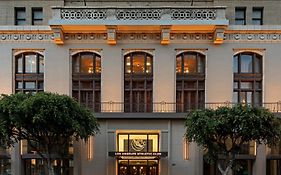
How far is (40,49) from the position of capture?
995 inches

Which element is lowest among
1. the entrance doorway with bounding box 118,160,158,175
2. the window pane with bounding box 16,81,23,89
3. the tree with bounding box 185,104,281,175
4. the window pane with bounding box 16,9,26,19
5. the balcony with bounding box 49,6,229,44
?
the entrance doorway with bounding box 118,160,158,175

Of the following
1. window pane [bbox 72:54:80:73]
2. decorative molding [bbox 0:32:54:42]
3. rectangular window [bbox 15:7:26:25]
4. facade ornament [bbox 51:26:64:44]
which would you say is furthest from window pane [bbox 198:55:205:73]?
rectangular window [bbox 15:7:26:25]

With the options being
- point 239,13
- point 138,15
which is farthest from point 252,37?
point 138,15

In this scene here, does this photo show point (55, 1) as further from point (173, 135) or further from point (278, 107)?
point (278, 107)

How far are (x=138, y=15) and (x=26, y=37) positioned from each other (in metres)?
7.93

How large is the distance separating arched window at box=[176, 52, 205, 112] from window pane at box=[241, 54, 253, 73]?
112 inches

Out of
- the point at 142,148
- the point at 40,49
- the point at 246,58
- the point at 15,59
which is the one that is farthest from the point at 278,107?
the point at 15,59

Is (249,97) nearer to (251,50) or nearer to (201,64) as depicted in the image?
(251,50)

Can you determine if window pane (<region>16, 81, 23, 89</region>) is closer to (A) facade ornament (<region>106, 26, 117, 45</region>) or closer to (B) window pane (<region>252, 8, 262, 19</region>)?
(A) facade ornament (<region>106, 26, 117, 45</region>)

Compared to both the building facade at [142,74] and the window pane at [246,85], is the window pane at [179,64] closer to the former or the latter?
the building facade at [142,74]

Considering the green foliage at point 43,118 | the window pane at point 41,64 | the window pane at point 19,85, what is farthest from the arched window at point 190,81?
the window pane at point 19,85

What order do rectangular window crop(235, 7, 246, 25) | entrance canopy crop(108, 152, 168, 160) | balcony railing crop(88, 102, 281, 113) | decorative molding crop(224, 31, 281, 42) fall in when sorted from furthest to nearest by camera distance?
rectangular window crop(235, 7, 246, 25)
decorative molding crop(224, 31, 281, 42)
balcony railing crop(88, 102, 281, 113)
entrance canopy crop(108, 152, 168, 160)

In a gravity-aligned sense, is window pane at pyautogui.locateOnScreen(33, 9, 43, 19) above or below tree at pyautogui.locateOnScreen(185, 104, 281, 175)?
above

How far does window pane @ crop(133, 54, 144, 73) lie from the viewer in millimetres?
25484
